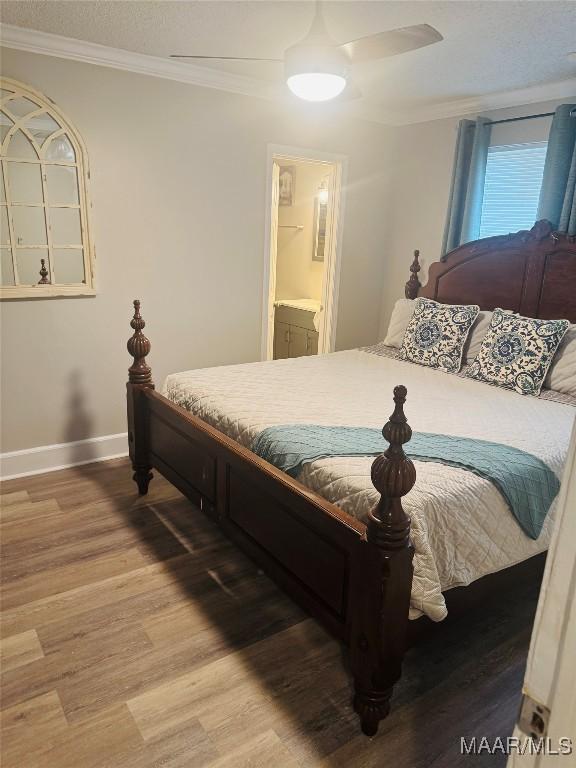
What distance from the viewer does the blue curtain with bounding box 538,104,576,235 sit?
331cm

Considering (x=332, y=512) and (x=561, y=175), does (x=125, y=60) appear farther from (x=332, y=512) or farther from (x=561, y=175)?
(x=332, y=512)

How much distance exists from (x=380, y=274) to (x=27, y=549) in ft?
11.8

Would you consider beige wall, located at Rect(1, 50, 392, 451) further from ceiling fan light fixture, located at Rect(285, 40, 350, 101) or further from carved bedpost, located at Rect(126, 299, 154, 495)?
ceiling fan light fixture, located at Rect(285, 40, 350, 101)

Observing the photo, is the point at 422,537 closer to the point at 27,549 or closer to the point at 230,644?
the point at 230,644

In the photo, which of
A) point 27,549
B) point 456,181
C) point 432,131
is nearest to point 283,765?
point 27,549

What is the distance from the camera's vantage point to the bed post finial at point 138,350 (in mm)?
2980

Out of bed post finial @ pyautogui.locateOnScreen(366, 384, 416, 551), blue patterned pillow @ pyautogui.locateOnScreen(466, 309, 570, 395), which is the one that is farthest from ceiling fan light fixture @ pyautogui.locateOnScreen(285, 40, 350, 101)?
blue patterned pillow @ pyautogui.locateOnScreen(466, 309, 570, 395)

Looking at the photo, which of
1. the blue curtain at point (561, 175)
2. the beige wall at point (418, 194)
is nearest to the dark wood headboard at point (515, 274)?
the blue curtain at point (561, 175)

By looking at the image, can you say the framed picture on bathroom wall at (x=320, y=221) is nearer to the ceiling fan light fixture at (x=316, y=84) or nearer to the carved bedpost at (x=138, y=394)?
the carved bedpost at (x=138, y=394)

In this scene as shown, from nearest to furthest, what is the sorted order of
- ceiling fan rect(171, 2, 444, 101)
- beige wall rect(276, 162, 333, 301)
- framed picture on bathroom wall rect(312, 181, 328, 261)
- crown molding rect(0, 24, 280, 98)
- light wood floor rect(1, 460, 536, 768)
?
light wood floor rect(1, 460, 536, 768)
ceiling fan rect(171, 2, 444, 101)
crown molding rect(0, 24, 280, 98)
framed picture on bathroom wall rect(312, 181, 328, 261)
beige wall rect(276, 162, 333, 301)

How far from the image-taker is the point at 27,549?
2.65 m

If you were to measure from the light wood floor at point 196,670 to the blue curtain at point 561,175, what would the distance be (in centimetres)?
237

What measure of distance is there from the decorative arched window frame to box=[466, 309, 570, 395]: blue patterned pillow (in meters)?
2.53

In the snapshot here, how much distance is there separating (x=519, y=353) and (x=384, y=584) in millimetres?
2012
